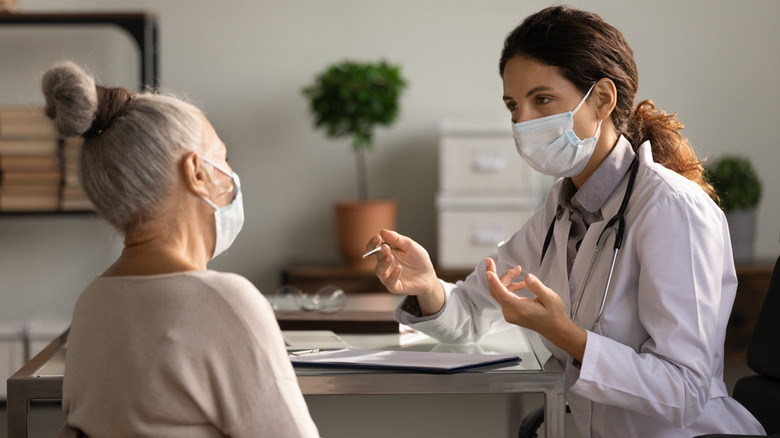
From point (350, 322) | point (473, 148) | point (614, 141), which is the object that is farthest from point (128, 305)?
point (473, 148)

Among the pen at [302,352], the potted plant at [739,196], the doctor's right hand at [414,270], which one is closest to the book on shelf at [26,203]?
the doctor's right hand at [414,270]

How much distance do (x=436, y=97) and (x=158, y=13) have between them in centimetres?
122

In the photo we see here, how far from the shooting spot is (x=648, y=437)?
1.43m

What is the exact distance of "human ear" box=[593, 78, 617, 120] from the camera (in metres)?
1.59

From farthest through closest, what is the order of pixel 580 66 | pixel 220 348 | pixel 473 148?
1. pixel 473 148
2. pixel 580 66
3. pixel 220 348

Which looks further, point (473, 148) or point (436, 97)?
point (436, 97)

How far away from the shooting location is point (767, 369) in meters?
1.56

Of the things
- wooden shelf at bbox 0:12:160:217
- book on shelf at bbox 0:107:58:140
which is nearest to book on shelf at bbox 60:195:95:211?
wooden shelf at bbox 0:12:160:217

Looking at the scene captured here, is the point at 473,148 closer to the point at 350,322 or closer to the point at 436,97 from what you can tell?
the point at 436,97

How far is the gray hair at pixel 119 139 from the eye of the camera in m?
1.03

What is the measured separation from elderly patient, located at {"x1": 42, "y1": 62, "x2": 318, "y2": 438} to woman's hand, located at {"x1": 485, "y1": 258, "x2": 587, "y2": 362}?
1.41 feet

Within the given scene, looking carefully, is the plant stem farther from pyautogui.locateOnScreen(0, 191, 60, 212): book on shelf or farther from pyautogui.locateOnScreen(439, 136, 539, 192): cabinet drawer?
pyautogui.locateOnScreen(0, 191, 60, 212): book on shelf

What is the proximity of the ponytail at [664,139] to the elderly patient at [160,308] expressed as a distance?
90 cm

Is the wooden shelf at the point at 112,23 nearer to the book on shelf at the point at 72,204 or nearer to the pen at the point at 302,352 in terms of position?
the book on shelf at the point at 72,204
